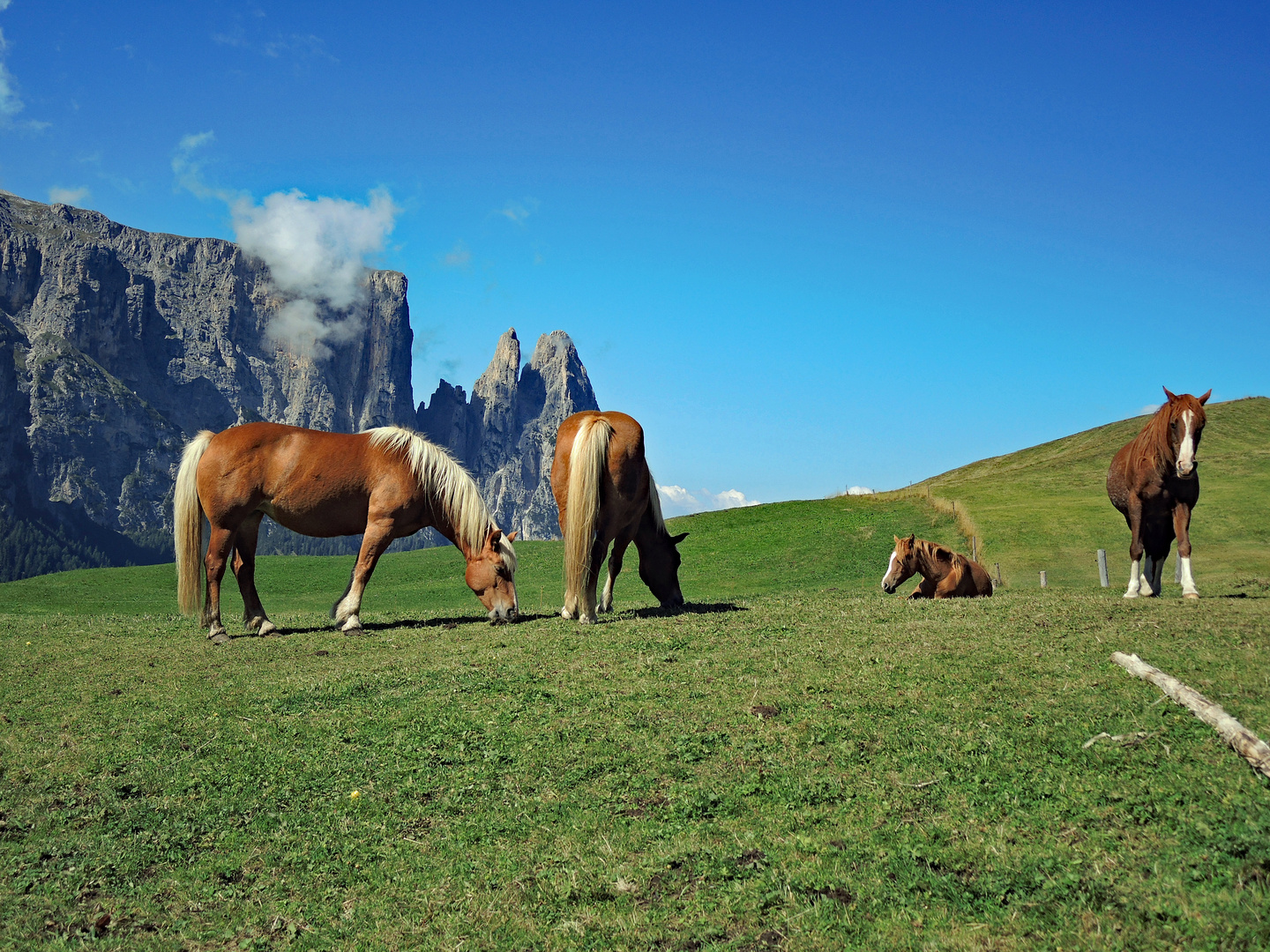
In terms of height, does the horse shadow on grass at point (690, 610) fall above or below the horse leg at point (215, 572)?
below

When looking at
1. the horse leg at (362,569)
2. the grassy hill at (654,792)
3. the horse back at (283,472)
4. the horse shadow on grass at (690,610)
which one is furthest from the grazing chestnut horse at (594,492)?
the horse back at (283,472)

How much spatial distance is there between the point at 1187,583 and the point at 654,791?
33.4 ft

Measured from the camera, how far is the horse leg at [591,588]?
11.8 meters

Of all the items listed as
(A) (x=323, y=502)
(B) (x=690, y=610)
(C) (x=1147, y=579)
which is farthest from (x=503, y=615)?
(C) (x=1147, y=579)

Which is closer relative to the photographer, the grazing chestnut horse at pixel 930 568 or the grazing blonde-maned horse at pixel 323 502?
the grazing blonde-maned horse at pixel 323 502

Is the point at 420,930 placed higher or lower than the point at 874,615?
lower

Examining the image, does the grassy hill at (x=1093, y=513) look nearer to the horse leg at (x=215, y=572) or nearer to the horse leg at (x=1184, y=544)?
the horse leg at (x=1184, y=544)

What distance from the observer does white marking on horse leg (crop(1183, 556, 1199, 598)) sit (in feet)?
39.9

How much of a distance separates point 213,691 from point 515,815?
462cm

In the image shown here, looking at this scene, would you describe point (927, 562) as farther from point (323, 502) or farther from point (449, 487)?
point (323, 502)

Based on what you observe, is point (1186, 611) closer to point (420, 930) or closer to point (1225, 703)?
point (1225, 703)

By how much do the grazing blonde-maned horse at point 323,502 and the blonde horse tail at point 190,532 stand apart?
13 millimetres

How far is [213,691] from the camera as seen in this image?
28.9ft

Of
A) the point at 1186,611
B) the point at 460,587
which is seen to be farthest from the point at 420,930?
the point at 460,587
